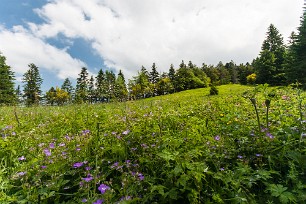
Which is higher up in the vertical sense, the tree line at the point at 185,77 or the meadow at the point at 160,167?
the tree line at the point at 185,77

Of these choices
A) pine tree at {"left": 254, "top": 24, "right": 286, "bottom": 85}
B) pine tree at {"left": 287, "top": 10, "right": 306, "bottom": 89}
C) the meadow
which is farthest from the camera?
pine tree at {"left": 254, "top": 24, "right": 286, "bottom": 85}

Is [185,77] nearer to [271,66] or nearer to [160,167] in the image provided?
[271,66]

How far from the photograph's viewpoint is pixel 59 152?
10.3ft

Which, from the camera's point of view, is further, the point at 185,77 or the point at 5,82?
the point at 185,77

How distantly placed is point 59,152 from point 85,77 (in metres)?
81.5

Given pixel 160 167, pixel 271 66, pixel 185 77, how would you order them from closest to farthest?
pixel 160 167 < pixel 271 66 < pixel 185 77

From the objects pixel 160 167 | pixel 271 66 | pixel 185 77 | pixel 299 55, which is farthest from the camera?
pixel 185 77

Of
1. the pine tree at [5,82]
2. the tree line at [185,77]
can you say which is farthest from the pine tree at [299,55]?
the pine tree at [5,82]

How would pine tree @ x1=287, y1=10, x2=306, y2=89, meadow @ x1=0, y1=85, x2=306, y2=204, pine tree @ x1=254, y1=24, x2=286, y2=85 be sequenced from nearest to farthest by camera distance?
meadow @ x1=0, y1=85, x2=306, y2=204 < pine tree @ x1=287, y1=10, x2=306, y2=89 < pine tree @ x1=254, y1=24, x2=286, y2=85

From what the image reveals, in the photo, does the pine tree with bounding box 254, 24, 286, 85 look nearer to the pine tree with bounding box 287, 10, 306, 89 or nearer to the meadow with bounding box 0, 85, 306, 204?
the pine tree with bounding box 287, 10, 306, 89

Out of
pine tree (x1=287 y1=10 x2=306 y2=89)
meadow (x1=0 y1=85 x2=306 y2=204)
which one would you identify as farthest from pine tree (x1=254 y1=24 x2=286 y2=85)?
meadow (x1=0 y1=85 x2=306 y2=204)

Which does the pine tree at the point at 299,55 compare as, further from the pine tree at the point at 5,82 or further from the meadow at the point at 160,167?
the pine tree at the point at 5,82

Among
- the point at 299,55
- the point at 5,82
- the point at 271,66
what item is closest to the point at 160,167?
the point at 299,55

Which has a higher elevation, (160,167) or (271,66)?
(271,66)
